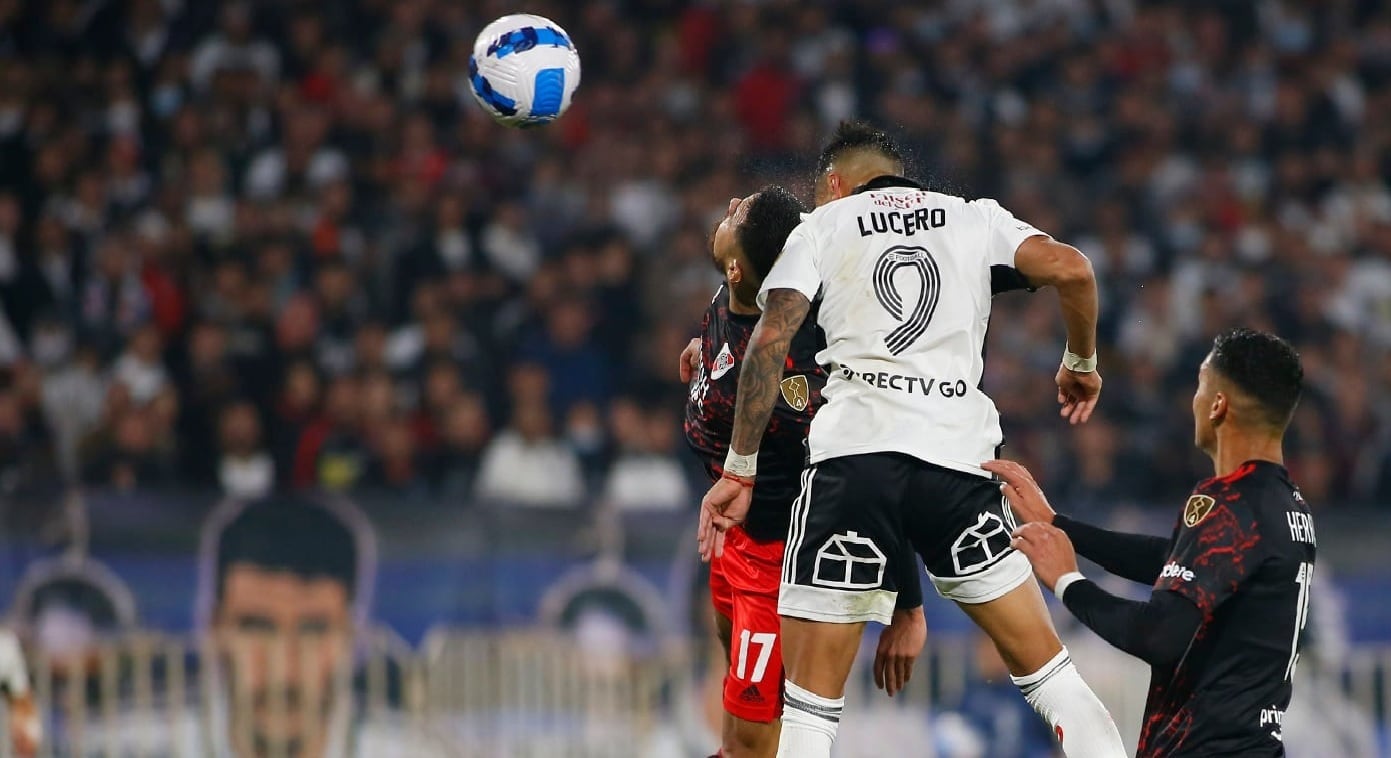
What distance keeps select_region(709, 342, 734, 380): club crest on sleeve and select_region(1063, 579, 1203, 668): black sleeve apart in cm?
188

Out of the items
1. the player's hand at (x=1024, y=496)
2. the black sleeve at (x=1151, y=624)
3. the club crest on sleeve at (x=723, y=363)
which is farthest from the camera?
the club crest on sleeve at (x=723, y=363)

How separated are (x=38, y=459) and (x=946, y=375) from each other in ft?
22.4

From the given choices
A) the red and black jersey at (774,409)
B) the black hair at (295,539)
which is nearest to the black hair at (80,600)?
the black hair at (295,539)

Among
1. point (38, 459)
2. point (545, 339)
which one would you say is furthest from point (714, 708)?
point (38, 459)

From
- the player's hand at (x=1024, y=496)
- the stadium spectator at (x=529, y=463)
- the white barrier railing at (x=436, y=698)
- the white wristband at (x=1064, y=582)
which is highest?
the player's hand at (x=1024, y=496)

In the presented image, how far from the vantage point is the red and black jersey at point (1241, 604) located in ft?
15.6

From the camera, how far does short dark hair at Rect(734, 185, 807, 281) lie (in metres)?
5.96

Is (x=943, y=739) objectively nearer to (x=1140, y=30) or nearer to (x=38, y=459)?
(x=38, y=459)

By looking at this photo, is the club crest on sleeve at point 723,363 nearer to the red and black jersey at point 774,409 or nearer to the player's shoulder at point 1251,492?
the red and black jersey at point 774,409

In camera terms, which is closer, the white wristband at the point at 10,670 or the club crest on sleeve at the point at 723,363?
the club crest on sleeve at the point at 723,363

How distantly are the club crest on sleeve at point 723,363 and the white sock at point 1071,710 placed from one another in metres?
1.49

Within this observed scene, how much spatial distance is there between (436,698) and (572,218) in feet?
14.5

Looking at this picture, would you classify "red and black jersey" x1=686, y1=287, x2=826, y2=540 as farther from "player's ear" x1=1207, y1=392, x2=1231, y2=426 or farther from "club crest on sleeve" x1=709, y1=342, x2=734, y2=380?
"player's ear" x1=1207, y1=392, x2=1231, y2=426

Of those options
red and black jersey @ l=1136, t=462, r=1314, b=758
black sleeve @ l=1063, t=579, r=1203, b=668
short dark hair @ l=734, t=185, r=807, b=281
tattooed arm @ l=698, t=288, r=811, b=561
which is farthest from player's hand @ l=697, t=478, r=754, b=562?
red and black jersey @ l=1136, t=462, r=1314, b=758
